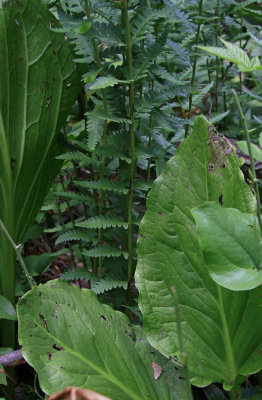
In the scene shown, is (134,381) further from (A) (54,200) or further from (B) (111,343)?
(A) (54,200)

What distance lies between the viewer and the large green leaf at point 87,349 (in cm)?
94

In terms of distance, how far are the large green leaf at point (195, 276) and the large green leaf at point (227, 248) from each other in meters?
0.21

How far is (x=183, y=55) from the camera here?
132cm

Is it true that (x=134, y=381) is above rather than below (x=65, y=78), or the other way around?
below

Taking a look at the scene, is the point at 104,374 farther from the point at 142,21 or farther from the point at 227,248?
the point at 142,21

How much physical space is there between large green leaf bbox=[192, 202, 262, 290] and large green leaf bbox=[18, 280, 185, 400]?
0.37 meters

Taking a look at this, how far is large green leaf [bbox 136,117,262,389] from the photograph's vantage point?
1.01 metres

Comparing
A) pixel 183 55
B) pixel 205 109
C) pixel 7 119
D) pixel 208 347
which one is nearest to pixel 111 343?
pixel 208 347

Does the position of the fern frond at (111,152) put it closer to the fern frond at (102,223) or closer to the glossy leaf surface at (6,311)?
the fern frond at (102,223)

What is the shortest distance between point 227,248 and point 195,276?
10.0 inches

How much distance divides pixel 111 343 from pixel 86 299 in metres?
0.12

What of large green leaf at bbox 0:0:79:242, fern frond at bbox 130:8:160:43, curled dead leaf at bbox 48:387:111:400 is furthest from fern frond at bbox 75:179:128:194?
curled dead leaf at bbox 48:387:111:400

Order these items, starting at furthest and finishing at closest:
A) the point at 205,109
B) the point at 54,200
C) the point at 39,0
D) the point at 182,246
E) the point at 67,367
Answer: the point at 205,109 < the point at 54,200 < the point at 39,0 < the point at 182,246 < the point at 67,367

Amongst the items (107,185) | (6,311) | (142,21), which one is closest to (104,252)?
(107,185)
